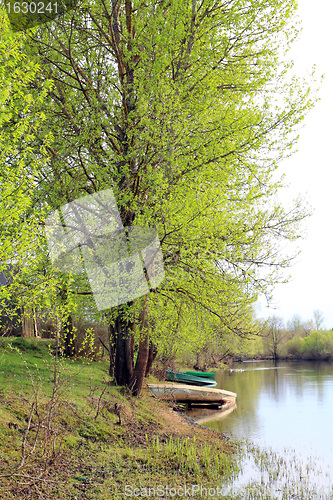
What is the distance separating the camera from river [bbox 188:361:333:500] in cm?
783

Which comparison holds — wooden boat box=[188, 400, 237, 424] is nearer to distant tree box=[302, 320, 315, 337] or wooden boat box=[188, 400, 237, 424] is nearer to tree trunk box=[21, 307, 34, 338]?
tree trunk box=[21, 307, 34, 338]

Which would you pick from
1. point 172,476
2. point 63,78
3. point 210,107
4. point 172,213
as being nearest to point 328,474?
point 172,476

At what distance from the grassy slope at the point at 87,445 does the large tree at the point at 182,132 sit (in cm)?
238

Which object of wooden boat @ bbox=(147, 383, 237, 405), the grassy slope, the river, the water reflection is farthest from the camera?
wooden boat @ bbox=(147, 383, 237, 405)

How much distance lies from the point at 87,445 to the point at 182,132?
6.81 m

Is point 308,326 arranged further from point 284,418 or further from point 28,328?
point 28,328

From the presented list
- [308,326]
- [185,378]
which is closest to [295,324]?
[308,326]

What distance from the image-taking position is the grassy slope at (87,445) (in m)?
5.55

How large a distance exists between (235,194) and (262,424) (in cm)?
920

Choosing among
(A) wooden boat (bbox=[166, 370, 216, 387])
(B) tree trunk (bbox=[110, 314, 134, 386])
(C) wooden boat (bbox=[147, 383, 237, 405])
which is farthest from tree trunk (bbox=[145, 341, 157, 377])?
(B) tree trunk (bbox=[110, 314, 134, 386])

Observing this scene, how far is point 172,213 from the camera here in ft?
28.2

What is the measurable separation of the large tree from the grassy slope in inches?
93.8

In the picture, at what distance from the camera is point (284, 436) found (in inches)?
502

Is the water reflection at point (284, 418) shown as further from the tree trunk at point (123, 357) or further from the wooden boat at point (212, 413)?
the tree trunk at point (123, 357)
